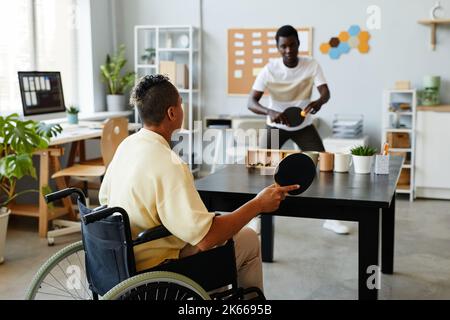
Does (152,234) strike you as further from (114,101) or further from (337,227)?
(114,101)

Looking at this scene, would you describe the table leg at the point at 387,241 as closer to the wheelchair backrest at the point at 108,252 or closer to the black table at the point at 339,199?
the black table at the point at 339,199

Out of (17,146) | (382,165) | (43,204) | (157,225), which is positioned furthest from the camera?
Answer: (43,204)

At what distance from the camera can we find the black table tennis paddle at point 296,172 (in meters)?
2.01

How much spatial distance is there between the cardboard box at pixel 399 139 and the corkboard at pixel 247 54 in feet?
4.25

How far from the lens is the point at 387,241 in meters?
3.35

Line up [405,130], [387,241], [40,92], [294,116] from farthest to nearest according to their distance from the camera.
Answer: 1. [405,130]
2. [40,92]
3. [294,116]
4. [387,241]

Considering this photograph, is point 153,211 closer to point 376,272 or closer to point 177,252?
point 177,252

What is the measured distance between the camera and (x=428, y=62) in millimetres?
5527

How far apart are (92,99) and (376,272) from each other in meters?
4.64

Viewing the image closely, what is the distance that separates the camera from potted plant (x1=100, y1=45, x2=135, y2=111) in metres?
6.26

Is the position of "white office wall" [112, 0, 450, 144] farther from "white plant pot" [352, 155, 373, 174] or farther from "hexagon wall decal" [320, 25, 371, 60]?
"white plant pot" [352, 155, 373, 174]

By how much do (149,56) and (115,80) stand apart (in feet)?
1.61

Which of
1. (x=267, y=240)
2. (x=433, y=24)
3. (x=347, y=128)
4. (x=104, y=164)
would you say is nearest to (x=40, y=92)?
(x=104, y=164)

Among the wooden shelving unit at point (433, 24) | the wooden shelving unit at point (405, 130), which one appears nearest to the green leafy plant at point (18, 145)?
the wooden shelving unit at point (405, 130)
